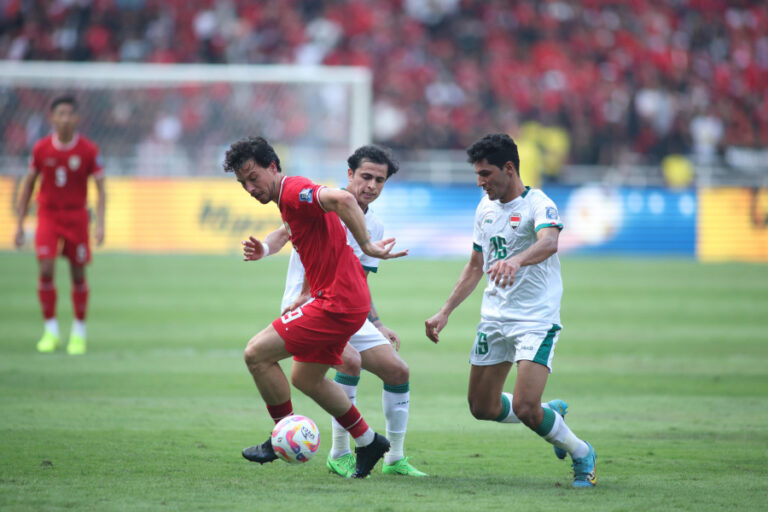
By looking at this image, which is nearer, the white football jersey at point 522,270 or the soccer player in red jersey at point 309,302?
the soccer player in red jersey at point 309,302

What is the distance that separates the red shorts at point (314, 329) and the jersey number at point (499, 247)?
95 cm

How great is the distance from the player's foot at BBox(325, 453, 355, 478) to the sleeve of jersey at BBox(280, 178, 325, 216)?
155 centimetres

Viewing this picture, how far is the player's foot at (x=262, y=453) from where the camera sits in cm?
564

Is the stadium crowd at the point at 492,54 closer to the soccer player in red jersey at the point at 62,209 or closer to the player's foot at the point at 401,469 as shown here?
the soccer player in red jersey at the point at 62,209

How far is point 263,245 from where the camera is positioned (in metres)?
5.94

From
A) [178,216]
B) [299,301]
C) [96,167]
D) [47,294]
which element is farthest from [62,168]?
[178,216]

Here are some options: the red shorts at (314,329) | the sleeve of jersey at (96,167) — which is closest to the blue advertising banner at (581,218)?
the sleeve of jersey at (96,167)

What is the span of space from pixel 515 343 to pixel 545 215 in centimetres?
78

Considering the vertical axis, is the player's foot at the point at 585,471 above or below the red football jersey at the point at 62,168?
below

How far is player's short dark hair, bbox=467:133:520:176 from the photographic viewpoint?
225 inches

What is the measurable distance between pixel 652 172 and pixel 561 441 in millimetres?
19598

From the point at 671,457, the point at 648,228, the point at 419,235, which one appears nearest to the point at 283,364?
the point at 671,457

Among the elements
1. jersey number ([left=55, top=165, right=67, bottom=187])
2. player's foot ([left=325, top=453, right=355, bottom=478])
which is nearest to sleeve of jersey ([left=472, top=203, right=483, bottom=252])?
player's foot ([left=325, top=453, right=355, bottom=478])

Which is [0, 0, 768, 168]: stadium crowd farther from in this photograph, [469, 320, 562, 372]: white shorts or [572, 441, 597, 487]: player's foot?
[572, 441, 597, 487]: player's foot
